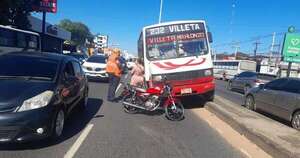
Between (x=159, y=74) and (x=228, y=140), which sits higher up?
(x=159, y=74)

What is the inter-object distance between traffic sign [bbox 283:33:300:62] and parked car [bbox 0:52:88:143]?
2399cm

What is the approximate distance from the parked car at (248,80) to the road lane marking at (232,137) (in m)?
12.8

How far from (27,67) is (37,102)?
5.36 feet

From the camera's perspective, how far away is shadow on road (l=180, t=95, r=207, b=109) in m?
13.2

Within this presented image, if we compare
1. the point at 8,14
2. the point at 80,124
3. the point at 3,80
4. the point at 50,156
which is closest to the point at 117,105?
the point at 80,124

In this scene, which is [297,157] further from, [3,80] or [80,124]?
[3,80]

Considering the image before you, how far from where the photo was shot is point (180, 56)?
12586 millimetres

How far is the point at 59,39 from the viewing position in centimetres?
5631

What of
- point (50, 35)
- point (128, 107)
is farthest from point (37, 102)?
point (50, 35)

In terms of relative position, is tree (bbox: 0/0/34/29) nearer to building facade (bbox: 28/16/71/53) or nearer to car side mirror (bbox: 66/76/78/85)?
building facade (bbox: 28/16/71/53)

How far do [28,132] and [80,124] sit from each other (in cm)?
245

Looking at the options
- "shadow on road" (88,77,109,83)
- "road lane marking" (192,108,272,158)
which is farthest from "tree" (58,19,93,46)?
"road lane marking" (192,108,272,158)

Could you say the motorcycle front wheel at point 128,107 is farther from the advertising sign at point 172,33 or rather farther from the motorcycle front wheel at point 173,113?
the advertising sign at point 172,33

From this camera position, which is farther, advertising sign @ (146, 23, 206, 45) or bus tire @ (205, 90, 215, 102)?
bus tire @ (205, 90, 215, 102)
